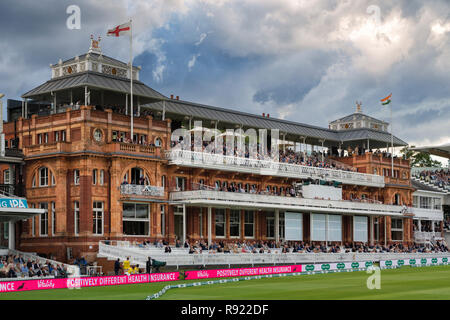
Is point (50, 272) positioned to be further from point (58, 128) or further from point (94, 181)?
point (58, 128)

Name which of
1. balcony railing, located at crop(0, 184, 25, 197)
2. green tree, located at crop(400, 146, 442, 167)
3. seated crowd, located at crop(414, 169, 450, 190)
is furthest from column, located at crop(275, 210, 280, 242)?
green tree, located at crop(400, 146, 442, 167)

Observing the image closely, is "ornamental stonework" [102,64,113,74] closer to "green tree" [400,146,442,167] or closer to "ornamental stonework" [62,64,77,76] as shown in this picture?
"ornamental stonework" [62,64,77,76]

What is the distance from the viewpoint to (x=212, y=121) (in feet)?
236

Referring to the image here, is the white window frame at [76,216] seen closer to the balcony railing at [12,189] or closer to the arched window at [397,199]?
the balcony railing at [12,189]

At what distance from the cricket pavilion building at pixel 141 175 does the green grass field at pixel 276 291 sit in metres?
16.6

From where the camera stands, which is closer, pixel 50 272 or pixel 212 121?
pixel 50 272

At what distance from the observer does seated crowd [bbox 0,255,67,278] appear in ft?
150

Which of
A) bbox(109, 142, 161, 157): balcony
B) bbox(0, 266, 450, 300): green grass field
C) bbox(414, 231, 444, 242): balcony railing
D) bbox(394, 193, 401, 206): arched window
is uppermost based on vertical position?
bbox(109, 142, 161, 157): balcony

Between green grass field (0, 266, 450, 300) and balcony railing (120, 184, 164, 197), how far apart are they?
1629 centimetres

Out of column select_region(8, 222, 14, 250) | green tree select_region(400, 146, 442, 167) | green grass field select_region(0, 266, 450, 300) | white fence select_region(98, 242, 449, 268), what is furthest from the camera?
green tree select_region(400, 146, 442, 167)

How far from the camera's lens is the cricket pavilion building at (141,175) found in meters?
57.9

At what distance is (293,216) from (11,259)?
101 ft
